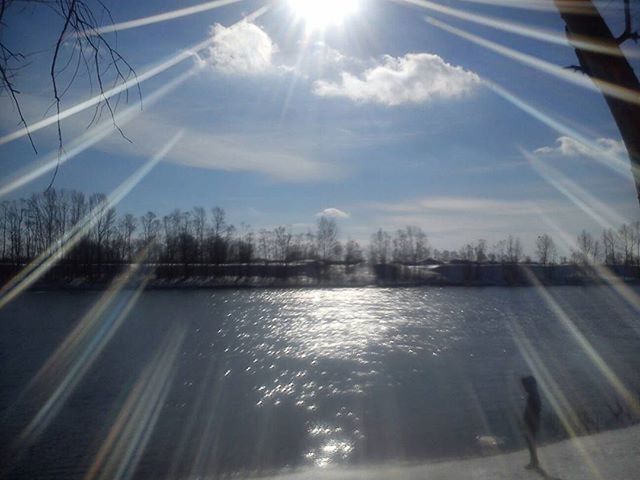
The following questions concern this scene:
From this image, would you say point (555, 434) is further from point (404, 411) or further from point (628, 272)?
point (628, 272)

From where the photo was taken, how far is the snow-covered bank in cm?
738

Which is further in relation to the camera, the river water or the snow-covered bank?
the river water

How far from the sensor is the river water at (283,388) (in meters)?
10.7

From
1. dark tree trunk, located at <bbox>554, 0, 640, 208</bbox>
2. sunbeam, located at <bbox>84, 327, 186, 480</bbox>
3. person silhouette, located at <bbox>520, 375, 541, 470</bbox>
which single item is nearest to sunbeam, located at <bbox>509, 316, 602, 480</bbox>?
person silhouette, located at <bbox>520, 375, 541, 470</bbox>

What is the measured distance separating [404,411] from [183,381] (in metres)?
7.58

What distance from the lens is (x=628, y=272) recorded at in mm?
84875

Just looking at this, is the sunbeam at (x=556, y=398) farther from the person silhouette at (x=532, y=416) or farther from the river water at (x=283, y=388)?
the person silhouette at (x=532, y=416)

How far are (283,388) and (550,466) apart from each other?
31.6 ft

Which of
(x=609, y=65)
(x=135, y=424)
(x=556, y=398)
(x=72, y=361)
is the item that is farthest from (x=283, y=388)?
(x=609, y=65)

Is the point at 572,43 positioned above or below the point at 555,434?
above

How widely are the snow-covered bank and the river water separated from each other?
86cm

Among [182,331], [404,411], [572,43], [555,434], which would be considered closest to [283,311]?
[182,331]

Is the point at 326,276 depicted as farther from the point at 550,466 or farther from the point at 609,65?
the point at 609,65

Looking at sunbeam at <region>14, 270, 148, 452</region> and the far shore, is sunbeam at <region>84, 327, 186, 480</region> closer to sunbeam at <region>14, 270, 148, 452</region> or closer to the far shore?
sunbeam at <region>14, 270, 148, 452</region>
